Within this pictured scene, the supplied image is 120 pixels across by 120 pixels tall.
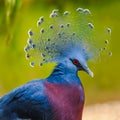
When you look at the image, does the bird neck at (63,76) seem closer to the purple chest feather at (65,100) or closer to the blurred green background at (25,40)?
the purple chest feather at (65,100)

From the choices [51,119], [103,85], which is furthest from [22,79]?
[51,119]

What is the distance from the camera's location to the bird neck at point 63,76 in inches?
62.3

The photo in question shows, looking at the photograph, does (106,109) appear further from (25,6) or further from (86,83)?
(25,6)

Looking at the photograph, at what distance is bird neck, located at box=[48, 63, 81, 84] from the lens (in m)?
1.58

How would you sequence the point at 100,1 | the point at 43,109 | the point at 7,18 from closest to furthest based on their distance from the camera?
the point at 43,109
the point at 7,18
the point at 100,1

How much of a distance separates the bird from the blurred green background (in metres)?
1.20

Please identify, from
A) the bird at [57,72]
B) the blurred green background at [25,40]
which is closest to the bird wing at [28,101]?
the bird at [57,72]

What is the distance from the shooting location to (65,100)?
1.56 metres

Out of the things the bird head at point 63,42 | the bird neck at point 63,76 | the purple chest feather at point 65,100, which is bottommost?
the purple chest feather at point 65,100

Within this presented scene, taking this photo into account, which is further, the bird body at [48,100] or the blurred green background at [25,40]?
the blurred green background at [25,40]

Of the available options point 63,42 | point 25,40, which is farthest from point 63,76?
point 25,40

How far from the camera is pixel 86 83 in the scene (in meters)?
3.13

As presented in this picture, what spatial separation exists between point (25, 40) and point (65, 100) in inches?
57.4

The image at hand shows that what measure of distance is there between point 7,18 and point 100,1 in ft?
2.21
